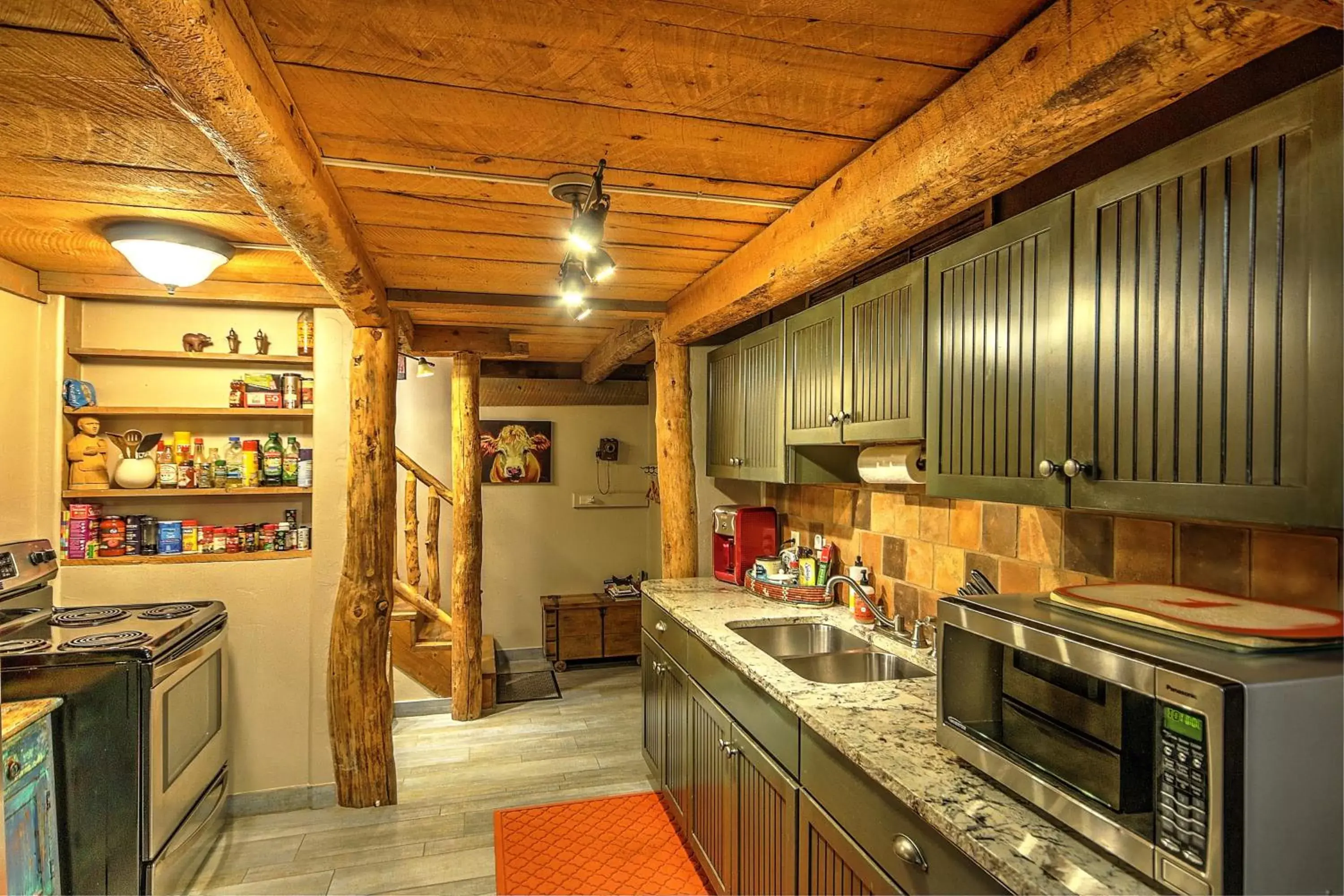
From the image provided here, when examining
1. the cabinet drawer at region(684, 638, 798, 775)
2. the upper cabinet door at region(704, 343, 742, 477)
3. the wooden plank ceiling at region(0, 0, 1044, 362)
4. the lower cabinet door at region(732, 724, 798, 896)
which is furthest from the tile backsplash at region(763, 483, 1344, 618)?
the wooden plank ceiling at region(0, 0, 1044, 362)

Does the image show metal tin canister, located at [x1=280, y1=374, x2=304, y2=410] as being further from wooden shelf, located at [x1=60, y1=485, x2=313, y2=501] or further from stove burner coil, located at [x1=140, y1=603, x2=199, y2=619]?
stove burner coil, located at [x1=140, y1=603, x2=199, y2=619]

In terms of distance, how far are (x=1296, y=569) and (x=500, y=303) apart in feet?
9.45

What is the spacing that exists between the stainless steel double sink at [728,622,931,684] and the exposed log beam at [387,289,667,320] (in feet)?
5.09

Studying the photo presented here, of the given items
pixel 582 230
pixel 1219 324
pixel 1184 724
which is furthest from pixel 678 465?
pixel 1184 724

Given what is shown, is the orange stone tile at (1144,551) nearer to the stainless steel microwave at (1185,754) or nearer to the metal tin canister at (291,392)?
the stainless steel microwave at (1185,754)

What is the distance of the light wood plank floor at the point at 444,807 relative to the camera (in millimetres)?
2670

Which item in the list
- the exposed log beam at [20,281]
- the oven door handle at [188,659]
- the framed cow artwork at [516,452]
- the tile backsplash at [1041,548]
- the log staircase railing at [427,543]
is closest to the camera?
the tile backsplash at [1041,548]

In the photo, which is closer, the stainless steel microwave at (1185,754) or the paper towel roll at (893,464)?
the stainless steel microwave at (1185,754)

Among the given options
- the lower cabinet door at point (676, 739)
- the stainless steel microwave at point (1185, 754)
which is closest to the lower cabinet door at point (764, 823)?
the lower cabinet door at point (676, 739)

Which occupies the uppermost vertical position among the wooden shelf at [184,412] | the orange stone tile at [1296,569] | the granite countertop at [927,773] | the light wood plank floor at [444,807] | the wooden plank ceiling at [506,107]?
the wooden plank ceiling at [506,107]

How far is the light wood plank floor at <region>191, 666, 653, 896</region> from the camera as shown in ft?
8.76

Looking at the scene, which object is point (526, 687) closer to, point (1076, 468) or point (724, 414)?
point (724, 414)

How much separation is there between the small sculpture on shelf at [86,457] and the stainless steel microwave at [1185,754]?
350cm

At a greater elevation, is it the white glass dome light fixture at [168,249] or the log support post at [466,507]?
the white glass dome light fixture at [168,249]
